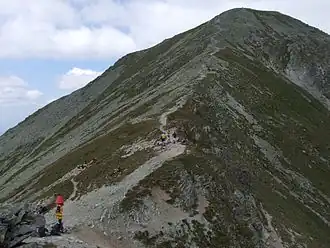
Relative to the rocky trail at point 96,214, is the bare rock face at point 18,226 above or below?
above

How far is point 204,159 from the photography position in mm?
59938

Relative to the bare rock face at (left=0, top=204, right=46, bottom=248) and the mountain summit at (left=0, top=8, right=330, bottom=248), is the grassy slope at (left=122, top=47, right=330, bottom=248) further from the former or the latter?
the bare rock face at (left=0, top=204, right=46, bottom=248)

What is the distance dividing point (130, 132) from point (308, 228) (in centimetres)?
2569

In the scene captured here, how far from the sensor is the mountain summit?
50406 millimetres

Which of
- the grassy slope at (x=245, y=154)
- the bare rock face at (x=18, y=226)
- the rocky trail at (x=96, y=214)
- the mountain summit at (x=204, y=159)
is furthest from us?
the grassy slope at (x=245, y=154)

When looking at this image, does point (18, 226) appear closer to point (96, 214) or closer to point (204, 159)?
point (96, 214)

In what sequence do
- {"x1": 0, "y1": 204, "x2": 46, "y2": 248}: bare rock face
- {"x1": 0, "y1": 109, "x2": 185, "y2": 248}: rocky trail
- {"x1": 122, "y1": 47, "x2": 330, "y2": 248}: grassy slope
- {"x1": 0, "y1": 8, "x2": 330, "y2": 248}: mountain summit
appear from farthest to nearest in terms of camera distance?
1. {"x1": 122, "y1": 47, "x2": 330, "y2": 248}: grassy slope
2. {"x1": 0, "y1": 8, "x2": 330, "y2": 248}: mountain summit
3. {"x1": 0, "y1": 109, "x2": 185, "y2": 248}: rocky trail
4. {"x1": 0, "y1": 204, "x2": 46, "y2": 248}: bare rock face

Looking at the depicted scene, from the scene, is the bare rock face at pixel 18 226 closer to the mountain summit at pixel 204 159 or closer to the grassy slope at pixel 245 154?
the mountain summit at pixel 204 159

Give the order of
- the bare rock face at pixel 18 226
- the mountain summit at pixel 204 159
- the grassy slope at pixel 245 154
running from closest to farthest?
the bare rock face at pixel 18 226 < the mountain summit at pixel 204 159 < the grassy slope at pixel 245 154

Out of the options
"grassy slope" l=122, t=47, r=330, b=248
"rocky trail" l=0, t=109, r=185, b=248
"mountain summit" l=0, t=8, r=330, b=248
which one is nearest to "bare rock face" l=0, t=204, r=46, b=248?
"rocky trail" l=0, t=109, r=185, b=248

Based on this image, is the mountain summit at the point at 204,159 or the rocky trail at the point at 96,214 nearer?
the rocky trail at the point at 96,214

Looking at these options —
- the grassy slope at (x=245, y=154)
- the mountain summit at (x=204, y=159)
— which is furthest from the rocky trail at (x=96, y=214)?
the grassy slope at (x=245, y=154)

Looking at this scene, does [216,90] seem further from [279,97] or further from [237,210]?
[237,210]

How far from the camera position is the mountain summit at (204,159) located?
50406 millimetres
